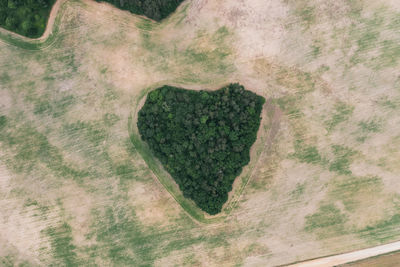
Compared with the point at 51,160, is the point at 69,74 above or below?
above

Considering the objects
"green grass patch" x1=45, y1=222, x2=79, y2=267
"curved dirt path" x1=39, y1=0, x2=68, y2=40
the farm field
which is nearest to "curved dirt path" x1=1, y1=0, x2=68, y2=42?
"curved dirt path" x1=39, y1=0, x2=68, y2=40

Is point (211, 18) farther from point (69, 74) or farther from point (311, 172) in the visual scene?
point (311, 172)

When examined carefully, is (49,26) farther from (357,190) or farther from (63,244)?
(357,190)

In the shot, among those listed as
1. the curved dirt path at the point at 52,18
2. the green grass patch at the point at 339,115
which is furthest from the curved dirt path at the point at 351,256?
the curved dirt path at the point at 52,18

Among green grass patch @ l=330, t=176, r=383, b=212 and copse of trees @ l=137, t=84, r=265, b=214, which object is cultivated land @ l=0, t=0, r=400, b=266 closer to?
green grass patch @ l=330, t=176, r=383, b=212

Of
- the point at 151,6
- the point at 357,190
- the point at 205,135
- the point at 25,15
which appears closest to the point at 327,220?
the point at 357,190

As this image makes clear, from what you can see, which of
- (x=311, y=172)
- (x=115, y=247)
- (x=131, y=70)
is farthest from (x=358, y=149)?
(x=115, y=247)
